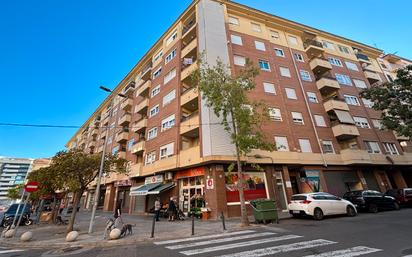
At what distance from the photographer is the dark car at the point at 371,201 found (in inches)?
607

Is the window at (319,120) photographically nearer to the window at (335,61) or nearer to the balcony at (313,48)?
the balcony at (313,48)

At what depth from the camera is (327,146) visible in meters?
21.0

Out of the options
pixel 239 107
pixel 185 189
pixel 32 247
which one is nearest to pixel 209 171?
pixel 185 189

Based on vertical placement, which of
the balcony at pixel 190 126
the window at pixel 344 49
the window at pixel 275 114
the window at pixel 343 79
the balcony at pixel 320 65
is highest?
the window at pixel 344 49

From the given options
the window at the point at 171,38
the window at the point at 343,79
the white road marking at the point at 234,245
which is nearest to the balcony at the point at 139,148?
the window at the point at 171,38

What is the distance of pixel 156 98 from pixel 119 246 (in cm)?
1898

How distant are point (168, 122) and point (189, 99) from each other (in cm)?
360

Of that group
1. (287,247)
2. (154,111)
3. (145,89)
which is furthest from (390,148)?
(145,89)

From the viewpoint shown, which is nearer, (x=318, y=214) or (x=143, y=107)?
(x=318, y=214)

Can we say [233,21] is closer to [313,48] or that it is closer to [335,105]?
[313,48]

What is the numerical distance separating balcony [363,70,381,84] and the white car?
23501mm

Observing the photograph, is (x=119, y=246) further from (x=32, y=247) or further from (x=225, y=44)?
(x=225, y=44)

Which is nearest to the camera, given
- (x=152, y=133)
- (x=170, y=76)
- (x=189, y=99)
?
(x=189, y=99)

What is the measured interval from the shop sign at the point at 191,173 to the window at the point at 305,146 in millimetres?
9626
